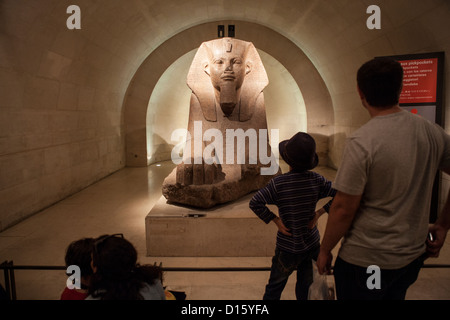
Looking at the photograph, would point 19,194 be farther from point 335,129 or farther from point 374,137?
point 335,129

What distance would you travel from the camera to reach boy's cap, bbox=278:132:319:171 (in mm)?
1800

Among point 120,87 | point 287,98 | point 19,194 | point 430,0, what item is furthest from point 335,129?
point 19,194

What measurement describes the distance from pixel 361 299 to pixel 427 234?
0.40 m

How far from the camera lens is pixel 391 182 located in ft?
4.18

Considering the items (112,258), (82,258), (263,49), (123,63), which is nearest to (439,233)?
(112,258)

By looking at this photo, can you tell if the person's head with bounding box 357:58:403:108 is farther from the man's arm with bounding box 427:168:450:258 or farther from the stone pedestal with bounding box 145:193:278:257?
the stone pedestal with bounding box 145:193:278:257

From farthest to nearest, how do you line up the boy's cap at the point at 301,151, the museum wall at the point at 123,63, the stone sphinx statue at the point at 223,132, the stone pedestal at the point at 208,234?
the museum wall at the point at 123,63
the stone sphinx statue at the point at 223,132
the stone pedestal at the point at 208,234
the boy's cap at the point at 301,151

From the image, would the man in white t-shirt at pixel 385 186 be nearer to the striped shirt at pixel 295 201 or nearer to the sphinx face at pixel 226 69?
the striped shirt at pixel 295 201

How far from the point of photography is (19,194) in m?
4.50

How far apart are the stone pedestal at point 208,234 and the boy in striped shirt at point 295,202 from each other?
61.4 inches

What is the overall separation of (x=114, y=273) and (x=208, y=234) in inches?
85.7

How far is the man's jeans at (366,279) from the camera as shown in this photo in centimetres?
135

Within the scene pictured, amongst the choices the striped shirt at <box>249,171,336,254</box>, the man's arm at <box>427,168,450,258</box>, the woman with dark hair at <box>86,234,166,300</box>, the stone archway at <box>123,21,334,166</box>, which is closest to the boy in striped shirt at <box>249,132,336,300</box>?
the striped shirt at <box>249,171,336,254</box>

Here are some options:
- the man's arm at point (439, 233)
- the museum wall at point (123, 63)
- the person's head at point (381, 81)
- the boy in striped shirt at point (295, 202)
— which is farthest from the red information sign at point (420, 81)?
the person's head at point (381, 81)
